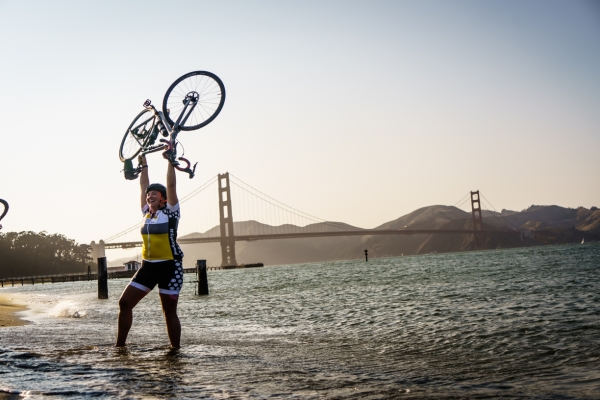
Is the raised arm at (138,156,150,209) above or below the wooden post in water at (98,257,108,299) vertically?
above

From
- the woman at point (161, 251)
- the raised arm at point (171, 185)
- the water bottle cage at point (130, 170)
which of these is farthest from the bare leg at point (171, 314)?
the water bottle cage at point (130, 170)

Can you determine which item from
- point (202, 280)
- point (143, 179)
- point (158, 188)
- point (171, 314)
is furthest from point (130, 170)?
point (202, 280)

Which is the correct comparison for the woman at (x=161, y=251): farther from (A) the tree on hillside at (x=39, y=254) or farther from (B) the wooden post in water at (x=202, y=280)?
(A) the tree on hillside at (x=39, y=254)

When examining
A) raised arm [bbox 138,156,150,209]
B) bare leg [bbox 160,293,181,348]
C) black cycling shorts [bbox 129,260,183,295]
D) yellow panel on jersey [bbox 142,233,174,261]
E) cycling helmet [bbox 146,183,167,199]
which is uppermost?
raised arm [bbox 138,156,150,209]

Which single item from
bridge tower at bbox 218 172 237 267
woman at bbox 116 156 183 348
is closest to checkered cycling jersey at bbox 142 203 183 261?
woman at bbox 116 156 183 348

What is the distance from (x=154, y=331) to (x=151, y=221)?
11.9 feet

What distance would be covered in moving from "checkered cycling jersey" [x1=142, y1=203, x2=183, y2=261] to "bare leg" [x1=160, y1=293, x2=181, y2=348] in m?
0.39

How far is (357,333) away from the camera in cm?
815

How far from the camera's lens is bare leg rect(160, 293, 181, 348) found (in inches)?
217

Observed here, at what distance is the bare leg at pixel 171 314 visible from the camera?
5.51 meters

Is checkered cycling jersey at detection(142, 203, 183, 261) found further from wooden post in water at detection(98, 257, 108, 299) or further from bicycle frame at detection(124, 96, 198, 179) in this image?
wooden post in water at detection(98, 257, 108, 299)

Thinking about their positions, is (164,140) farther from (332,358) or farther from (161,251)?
(332,358)

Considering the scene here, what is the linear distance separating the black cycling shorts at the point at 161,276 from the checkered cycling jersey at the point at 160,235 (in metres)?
0.06

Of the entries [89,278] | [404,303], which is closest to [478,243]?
[89,278]
